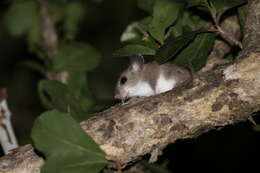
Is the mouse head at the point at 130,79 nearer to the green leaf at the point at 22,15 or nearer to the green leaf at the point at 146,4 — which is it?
the green leaf at the point at 146,4

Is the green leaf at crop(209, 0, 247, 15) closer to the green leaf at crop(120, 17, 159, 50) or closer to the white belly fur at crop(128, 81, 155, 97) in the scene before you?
the green leaf at crop(120, 17, 159, 50)

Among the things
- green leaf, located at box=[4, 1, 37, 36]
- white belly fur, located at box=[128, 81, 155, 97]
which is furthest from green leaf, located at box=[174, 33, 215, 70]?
green leaf, located at box=[4, 1, 37, 36]

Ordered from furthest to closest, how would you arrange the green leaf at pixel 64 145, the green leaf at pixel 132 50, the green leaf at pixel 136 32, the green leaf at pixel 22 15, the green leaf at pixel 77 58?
the green leaf at pixel 22 15, the green leaf at pixel 77 58, the green leaf at pixel 136 32, the green leaf at pixel 132 50, the green leaf at pixel 64 145

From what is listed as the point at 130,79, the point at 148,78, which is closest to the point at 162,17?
the point at 148,78

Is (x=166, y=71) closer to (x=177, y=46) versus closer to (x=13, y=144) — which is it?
(x=177, y=46)

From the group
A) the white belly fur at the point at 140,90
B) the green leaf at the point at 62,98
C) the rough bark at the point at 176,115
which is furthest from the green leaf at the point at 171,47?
the white belly fur at the point at 140,90

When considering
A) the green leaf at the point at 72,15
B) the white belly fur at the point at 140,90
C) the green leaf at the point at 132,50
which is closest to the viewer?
the green leaf at the point at 132,50

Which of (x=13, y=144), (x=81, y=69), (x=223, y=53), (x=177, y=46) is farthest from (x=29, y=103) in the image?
(x=177, y=46)
